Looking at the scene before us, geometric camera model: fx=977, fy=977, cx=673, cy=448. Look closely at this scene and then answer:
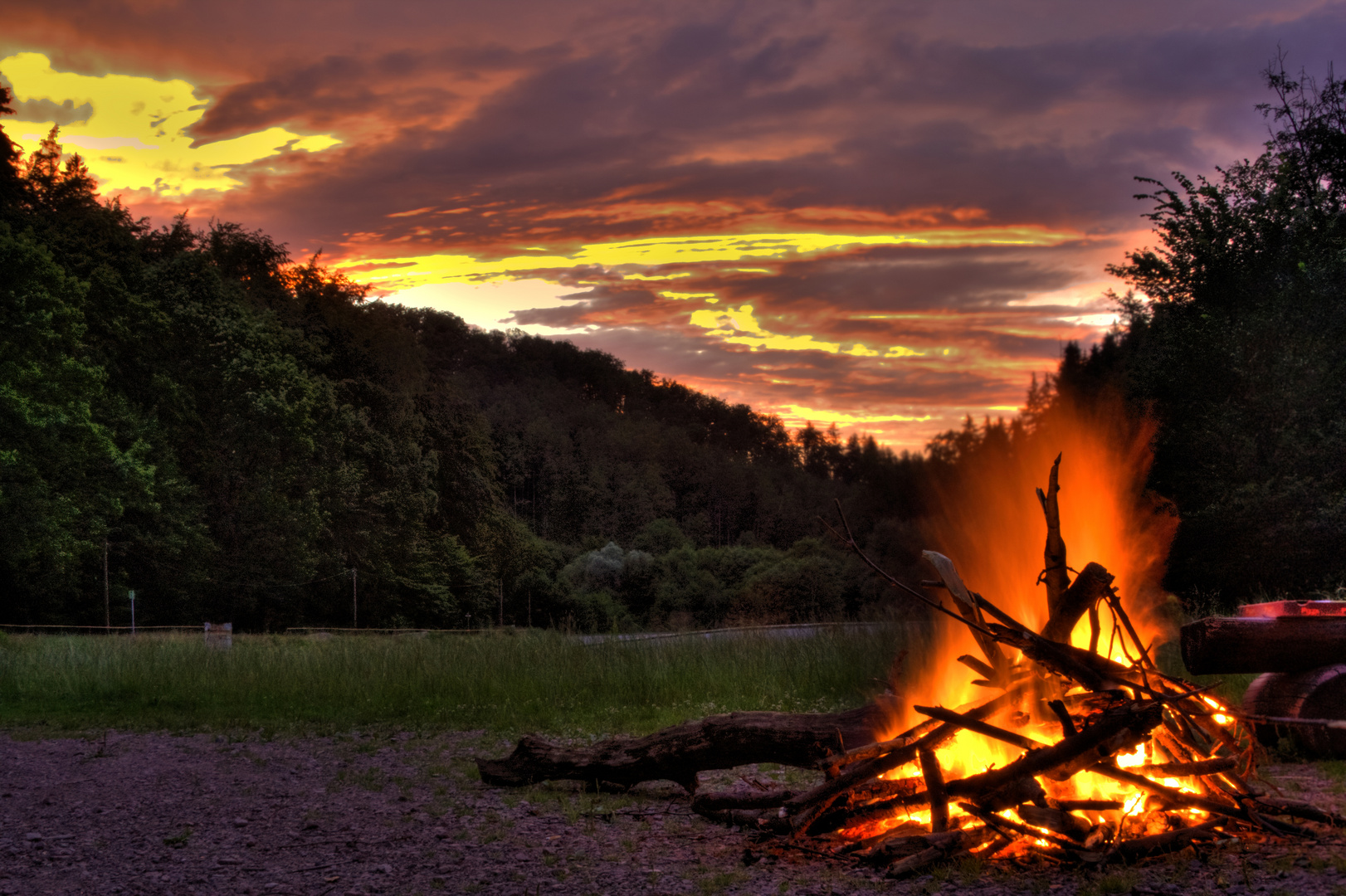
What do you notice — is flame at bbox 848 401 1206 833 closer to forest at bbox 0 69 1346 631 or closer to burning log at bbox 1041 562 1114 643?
burning log at bbox 1041 562 1114 643

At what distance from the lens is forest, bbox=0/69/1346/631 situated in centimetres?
2180

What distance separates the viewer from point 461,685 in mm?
10844

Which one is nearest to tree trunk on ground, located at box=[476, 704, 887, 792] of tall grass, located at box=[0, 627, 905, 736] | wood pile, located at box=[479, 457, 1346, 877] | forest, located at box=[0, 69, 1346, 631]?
wood pile, located at box=[479, 457, 1346, 877]

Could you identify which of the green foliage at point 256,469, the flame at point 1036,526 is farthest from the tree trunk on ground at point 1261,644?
the green foliage at point 256,469

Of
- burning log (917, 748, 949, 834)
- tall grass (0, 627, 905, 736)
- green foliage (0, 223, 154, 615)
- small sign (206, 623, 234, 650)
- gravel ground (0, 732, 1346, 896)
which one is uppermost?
green foliage (0, 223, 154, 615)

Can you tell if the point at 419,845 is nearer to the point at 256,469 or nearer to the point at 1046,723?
the point at 1046,723

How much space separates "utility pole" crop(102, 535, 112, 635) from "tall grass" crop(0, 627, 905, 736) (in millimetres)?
11278

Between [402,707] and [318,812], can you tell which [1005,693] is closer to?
[318,812]

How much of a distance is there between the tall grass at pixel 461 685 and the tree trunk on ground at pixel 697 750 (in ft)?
8.70

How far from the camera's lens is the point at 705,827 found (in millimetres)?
5121

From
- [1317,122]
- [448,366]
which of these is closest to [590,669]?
[1317,122]

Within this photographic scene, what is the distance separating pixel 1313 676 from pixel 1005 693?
273 centimetres

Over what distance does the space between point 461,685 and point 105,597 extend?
18242mm

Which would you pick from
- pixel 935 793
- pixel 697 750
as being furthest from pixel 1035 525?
pixel 697 750
